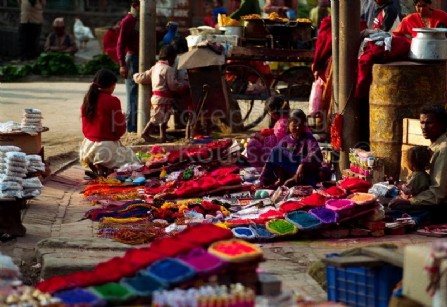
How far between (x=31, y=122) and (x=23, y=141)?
0.78ft

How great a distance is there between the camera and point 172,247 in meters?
6.55

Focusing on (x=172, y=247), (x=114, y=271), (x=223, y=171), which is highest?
(x=172, y=247)

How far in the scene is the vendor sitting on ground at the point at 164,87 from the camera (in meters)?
15.2

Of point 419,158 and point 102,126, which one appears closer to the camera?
point 419,158

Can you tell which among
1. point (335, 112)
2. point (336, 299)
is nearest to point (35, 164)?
point (335, 112)

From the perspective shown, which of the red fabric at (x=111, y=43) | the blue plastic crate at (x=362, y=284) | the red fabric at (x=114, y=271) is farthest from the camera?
the red fabric at (x=111, y=43)

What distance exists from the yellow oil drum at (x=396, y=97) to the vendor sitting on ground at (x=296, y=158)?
2.23 ft

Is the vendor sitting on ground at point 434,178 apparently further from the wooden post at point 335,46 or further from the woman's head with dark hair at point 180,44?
the woman's head with dark hair at point 180,44

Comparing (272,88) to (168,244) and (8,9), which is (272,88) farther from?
(8,9)

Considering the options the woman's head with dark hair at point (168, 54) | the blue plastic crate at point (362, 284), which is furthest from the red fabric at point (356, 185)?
the woman's head with dark hair at point (168, 54)

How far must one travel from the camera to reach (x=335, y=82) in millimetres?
12516

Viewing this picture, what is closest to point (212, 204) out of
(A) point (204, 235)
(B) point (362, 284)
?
(B) point (362, 284)

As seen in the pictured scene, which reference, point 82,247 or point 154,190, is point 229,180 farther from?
point 82,247

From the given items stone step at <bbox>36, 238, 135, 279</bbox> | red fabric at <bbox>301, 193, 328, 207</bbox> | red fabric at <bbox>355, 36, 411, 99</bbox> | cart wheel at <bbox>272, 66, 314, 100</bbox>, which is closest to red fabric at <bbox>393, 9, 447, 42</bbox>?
red fabric at <bbox>355, 36, 411, 99</bbox>
